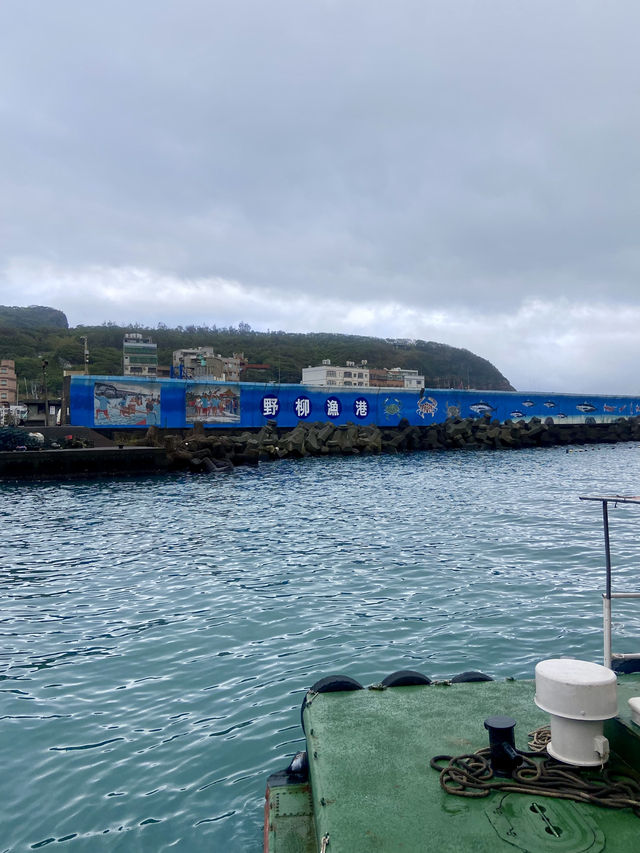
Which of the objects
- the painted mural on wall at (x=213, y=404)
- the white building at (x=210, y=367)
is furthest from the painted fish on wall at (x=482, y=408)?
the white building at (x=210, y=367)

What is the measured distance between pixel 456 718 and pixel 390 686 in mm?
828

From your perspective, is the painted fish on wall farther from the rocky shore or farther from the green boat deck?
the green boat deck

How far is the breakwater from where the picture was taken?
115 feet

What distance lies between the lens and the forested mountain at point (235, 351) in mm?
125750

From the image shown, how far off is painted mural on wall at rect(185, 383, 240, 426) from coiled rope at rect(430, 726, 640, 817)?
4048 cm

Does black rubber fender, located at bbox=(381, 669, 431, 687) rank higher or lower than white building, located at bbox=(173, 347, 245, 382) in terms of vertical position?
lower

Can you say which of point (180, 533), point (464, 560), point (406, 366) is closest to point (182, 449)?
point (180, 533)

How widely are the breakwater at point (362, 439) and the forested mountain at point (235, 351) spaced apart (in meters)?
67.1

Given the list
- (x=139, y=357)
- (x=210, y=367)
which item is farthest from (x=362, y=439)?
(x=139, y=357)

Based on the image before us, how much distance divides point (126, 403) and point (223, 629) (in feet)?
114

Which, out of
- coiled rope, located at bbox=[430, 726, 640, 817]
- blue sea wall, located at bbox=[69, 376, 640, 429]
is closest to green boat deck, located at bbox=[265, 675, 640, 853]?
coiled rope, located at bbox=[430, 726, 640, 817]

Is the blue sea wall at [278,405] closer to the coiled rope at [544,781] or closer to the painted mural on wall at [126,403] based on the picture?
the painted mural on wall at [126,403]

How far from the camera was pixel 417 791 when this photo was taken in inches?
141

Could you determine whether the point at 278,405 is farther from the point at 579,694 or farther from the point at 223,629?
the point at 579,694
